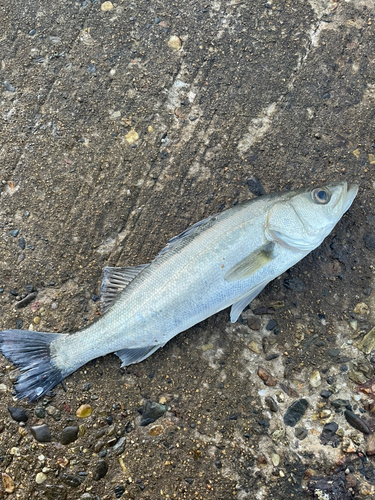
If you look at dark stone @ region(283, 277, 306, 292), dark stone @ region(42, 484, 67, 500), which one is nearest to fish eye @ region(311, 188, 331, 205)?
dark stone @ region(283, 277, 306, 292)

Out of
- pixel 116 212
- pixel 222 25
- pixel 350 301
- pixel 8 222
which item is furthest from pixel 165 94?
pixel 350 301

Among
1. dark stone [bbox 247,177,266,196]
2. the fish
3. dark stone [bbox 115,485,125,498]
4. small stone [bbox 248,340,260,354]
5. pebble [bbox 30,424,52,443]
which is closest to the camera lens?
the fish

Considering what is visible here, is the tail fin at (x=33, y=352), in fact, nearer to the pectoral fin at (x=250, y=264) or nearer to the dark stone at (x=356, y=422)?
the pectoral fin at (x=250, y=264)

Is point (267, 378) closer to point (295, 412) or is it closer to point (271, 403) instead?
point (271, 403)

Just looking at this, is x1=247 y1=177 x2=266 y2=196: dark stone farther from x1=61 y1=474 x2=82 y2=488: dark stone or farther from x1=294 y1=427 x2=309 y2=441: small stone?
x1=61 y1=474 x2=82 y2=488: dark stone

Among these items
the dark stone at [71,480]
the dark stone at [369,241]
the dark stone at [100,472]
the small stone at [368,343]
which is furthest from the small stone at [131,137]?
the dark stone at [71,480]
